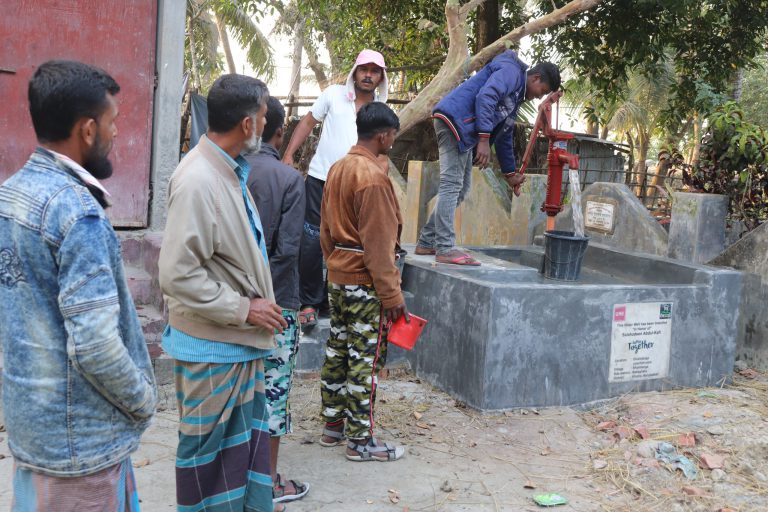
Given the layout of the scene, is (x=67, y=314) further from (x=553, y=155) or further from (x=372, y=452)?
(x=553, y=155)

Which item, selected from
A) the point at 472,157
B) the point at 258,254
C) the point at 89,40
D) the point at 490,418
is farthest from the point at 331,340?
the point at 89,40

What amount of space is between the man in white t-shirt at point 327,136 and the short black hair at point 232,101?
232 centimetres

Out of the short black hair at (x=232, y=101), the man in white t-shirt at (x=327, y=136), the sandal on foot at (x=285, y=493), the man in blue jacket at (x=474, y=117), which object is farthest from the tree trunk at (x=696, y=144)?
the short black hair at (x=232, y=101)

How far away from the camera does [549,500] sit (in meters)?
3.89

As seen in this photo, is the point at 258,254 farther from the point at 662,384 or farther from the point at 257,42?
the point at 257,42

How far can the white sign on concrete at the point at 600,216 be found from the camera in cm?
735

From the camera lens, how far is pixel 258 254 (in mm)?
2805

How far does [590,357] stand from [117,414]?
3.74 meters

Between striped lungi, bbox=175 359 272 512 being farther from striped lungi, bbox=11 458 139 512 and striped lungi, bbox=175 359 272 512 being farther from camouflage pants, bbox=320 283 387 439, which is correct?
camouflage pants, bbox=320 283 387 439

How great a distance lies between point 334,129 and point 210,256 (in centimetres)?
286

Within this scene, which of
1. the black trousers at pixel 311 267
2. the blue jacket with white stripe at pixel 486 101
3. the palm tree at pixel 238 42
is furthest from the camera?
the palm tree at pixel 238 42

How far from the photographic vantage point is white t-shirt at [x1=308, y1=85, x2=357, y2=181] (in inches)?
210

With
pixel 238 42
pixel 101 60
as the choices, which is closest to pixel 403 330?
pixel 101 60

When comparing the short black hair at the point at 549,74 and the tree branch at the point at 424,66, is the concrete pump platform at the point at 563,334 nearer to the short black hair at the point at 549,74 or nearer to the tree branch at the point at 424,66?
the short black hair at the point at 549,74
